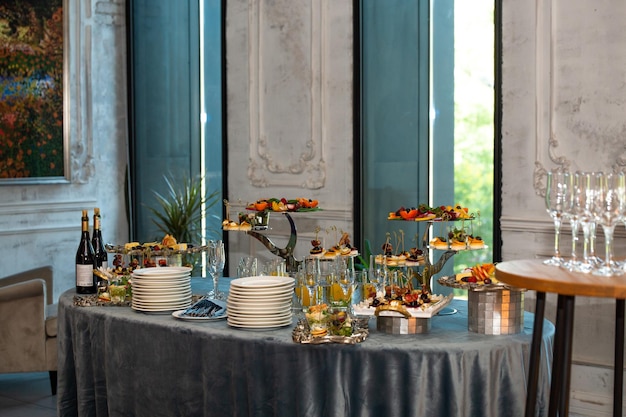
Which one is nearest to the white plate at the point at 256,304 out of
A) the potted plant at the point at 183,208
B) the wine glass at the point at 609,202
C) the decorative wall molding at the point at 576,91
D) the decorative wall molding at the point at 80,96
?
the wine glass at the point at 609,202

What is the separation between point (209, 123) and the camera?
7.39 m

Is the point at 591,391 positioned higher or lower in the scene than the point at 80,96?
lower

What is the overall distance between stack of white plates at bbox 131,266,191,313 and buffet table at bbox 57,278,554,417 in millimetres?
60

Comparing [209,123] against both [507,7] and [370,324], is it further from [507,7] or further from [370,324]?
[370,324]

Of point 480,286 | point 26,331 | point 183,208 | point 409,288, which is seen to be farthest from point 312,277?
point 183,208

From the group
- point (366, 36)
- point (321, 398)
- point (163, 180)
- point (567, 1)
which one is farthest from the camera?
point (163, 180)

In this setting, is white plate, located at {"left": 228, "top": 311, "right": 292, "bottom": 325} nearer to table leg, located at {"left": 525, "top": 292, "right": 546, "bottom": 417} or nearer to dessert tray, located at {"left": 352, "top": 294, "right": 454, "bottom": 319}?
dessert tray, located at {"left": 352, "top": 294, "right": 454, "bottom": 319}

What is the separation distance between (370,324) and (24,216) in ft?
15.1

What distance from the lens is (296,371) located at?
127 inches

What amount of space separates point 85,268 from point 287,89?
2.74m

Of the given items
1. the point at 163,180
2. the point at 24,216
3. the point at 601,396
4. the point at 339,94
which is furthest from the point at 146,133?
the point at 601,396

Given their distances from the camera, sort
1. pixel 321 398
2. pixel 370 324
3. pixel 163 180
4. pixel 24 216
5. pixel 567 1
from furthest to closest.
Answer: pixel 163 180 < pixel 24 216 < pixel 567 1 < pixel 370 324 < pixel 321 398

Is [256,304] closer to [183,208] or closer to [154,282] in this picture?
[154,282]

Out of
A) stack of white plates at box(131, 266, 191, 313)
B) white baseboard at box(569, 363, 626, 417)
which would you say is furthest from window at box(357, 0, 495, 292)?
stack of white plates at box(131, 266, 191, 313)
